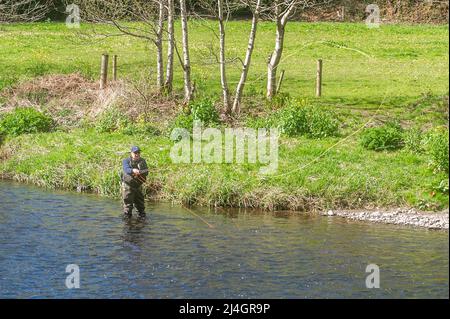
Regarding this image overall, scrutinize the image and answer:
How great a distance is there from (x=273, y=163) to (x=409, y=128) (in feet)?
18.1

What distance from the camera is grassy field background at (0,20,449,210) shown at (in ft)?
95.9

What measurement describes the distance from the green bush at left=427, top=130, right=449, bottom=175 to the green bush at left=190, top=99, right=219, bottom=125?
8.01 m

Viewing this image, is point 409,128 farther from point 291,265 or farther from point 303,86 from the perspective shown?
point 291,265

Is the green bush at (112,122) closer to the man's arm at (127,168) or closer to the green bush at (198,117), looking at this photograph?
the green bush at (198,117)

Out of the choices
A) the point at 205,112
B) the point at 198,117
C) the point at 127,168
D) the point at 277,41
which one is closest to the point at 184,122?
the point at 198,117

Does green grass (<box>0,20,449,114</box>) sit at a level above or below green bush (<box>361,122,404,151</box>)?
above

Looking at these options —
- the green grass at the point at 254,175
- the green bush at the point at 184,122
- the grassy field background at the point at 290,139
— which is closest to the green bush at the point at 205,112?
Result: the green bush at the point at 184,122

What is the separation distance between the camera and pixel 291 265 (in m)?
23.1

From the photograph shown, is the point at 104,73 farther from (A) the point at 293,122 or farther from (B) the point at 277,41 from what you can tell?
(A) the point at 293,122

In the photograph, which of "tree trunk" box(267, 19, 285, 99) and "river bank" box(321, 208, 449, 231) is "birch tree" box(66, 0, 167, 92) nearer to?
"tree trunk" box(267, 19, 285, 99)

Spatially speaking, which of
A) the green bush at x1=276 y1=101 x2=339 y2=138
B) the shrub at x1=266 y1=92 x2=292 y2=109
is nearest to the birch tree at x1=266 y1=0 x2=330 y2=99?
the shrub at x1=266 y1=92 x2=292 y2=109

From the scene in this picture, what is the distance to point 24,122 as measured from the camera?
116 ft

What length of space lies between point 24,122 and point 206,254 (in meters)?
13.5
